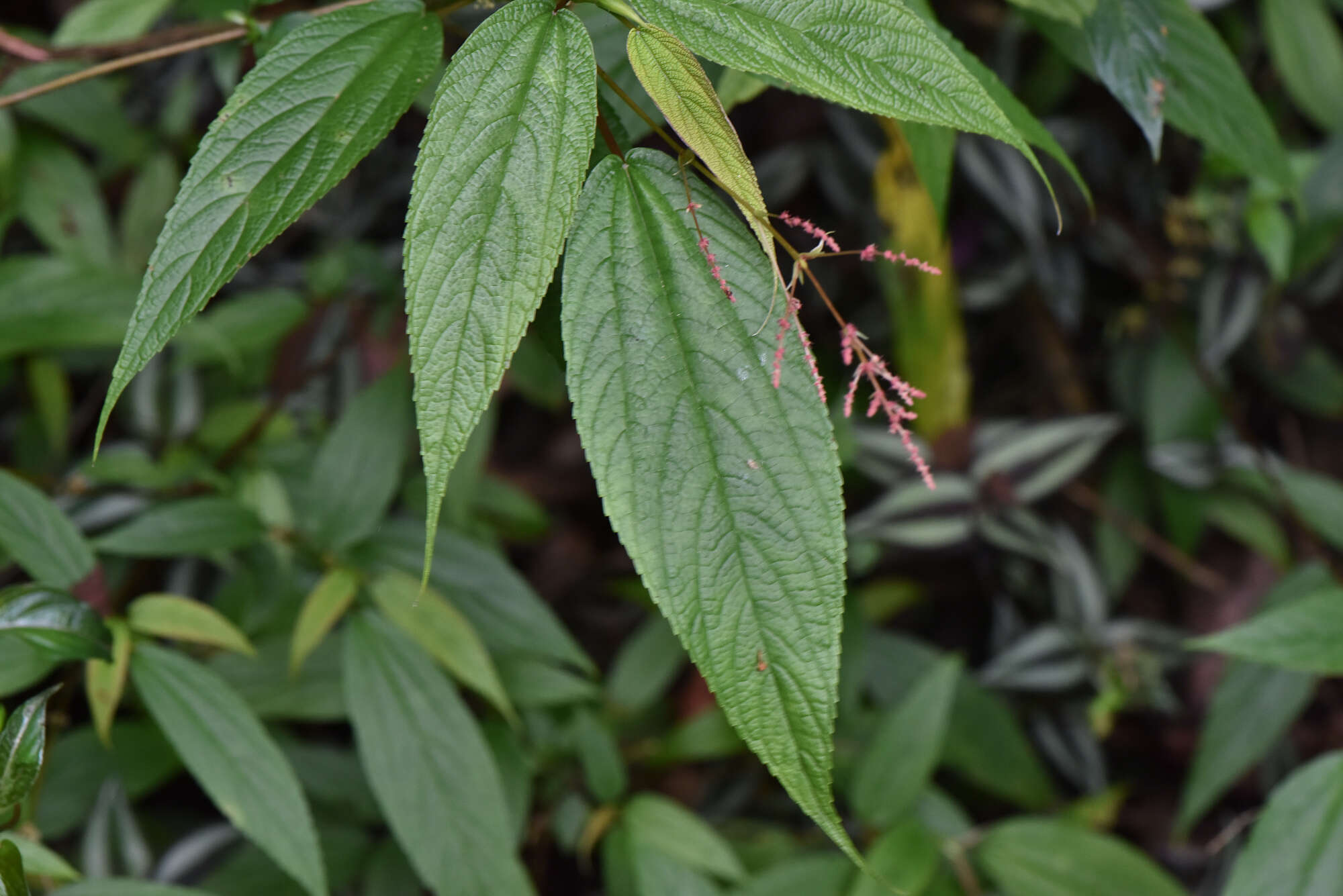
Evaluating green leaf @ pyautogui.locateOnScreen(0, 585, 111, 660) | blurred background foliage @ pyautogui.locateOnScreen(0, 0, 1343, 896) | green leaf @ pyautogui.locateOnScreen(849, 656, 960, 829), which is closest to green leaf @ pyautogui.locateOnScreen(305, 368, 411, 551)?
blurred background foliage @ pyautogui.locateOnScreen(0, 0, 1343, 896)

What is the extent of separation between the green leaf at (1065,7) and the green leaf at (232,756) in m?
0.87

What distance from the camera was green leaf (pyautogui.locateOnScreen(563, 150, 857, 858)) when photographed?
A: 19.2 inches

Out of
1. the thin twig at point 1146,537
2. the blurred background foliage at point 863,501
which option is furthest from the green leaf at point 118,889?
the thin twig at point 1146,537

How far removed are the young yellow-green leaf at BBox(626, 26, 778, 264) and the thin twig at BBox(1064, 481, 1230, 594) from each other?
124 centimetres

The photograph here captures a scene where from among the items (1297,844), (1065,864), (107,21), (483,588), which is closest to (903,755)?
(1065,864)

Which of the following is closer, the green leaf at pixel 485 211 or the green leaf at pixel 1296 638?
the green leaf at pixel 485 211

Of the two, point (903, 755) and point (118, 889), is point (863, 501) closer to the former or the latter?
point (903, 755)

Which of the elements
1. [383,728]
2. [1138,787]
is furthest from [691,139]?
[1138,787]

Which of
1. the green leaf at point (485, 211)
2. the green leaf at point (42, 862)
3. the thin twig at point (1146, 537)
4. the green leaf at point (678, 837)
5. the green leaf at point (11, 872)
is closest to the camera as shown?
the green leaf at point (485, 211)

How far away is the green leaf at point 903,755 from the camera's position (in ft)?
3.69

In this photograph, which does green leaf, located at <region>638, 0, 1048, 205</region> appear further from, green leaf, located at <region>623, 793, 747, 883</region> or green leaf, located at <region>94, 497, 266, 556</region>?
green leaf, located at <region>623, 793, 747, 883</region>

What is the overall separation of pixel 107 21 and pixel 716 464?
1106mm

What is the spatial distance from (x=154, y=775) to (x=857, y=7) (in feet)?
3.53

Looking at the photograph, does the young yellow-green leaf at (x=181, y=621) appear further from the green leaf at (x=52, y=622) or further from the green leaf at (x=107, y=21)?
the green leaf at (x=107, y=21)
